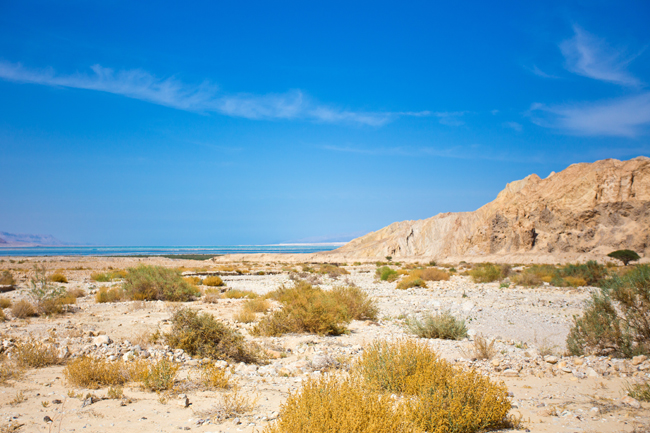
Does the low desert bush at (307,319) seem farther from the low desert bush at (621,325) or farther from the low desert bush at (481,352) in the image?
the low desert bush at (621,325)

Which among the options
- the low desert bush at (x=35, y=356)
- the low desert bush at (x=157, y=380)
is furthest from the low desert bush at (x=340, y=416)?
the low desert bush at (x=35, y=356)

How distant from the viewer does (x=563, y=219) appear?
47344mm

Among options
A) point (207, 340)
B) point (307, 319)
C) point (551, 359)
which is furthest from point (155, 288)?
point (551, 359)

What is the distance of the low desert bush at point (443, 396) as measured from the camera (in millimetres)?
4043

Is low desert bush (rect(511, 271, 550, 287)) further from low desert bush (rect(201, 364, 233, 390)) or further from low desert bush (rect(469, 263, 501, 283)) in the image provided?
A: low desert bush (rect(201, 364, 233, 390))

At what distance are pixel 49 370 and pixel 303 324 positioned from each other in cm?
565

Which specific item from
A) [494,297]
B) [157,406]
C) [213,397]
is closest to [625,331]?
[213,397]

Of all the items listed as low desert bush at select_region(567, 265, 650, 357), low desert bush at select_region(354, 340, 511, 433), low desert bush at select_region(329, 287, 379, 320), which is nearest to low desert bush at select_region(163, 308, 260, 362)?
low desert bush at select_region(354, 340, 511, 433)

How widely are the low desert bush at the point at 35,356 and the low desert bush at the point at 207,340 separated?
1968 millimetres

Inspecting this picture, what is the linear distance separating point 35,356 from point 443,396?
6758 mm

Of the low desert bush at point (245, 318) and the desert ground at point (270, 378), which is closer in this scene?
the desert ground at point (270, 378)

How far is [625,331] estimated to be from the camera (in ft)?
23.2

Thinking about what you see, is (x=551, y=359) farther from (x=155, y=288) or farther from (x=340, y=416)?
(x=155, y=288)

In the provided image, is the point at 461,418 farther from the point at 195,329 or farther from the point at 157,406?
the point at 195,329
